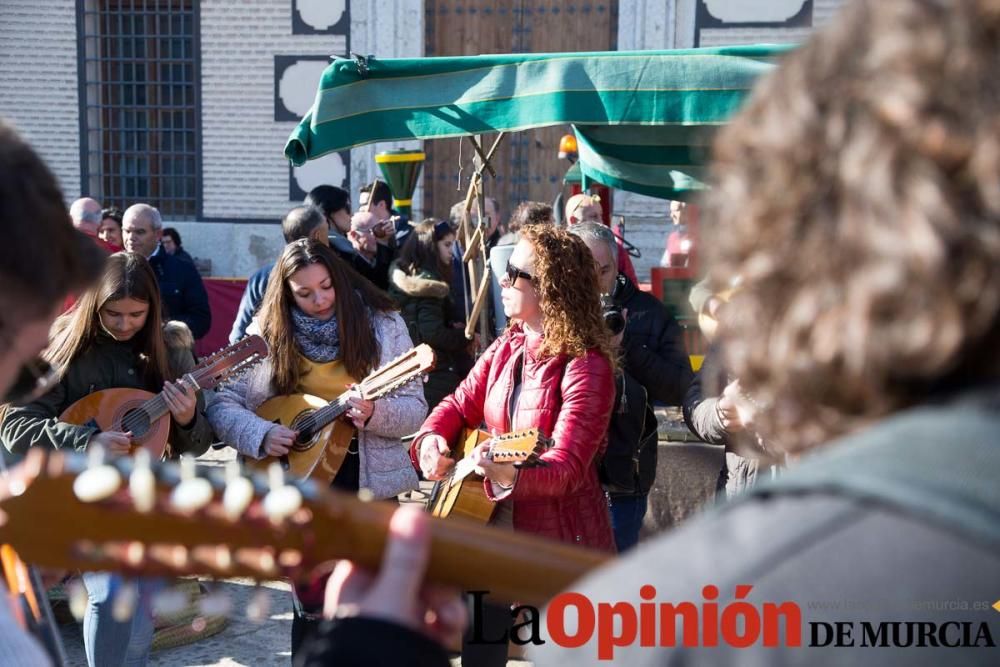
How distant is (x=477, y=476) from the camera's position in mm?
3271

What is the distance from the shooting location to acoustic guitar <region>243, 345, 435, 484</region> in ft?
11.6

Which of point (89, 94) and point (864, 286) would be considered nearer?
point (864, 286)

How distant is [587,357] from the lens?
3.29 m

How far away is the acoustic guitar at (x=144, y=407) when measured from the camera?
135 inches

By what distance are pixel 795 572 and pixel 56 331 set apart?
3366mm

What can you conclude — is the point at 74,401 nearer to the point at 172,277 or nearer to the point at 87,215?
the point at 172,277

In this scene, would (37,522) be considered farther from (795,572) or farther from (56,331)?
(56,331)

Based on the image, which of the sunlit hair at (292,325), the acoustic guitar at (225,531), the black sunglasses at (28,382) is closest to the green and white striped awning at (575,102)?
the sunlit hair at (292,325)

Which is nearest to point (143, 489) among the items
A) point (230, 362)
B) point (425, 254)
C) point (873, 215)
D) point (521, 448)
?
point (873, 215)

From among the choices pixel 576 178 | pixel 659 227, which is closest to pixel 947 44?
pixel 576 178

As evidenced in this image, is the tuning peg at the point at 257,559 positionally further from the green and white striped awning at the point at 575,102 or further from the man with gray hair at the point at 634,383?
the green and white striped awning at the point at 575,102

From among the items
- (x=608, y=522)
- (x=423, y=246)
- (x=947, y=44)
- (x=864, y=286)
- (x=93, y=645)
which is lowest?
(x=93, y=645)

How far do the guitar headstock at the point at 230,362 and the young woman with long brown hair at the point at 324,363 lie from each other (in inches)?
2.4

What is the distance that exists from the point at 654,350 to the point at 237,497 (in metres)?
3.20
